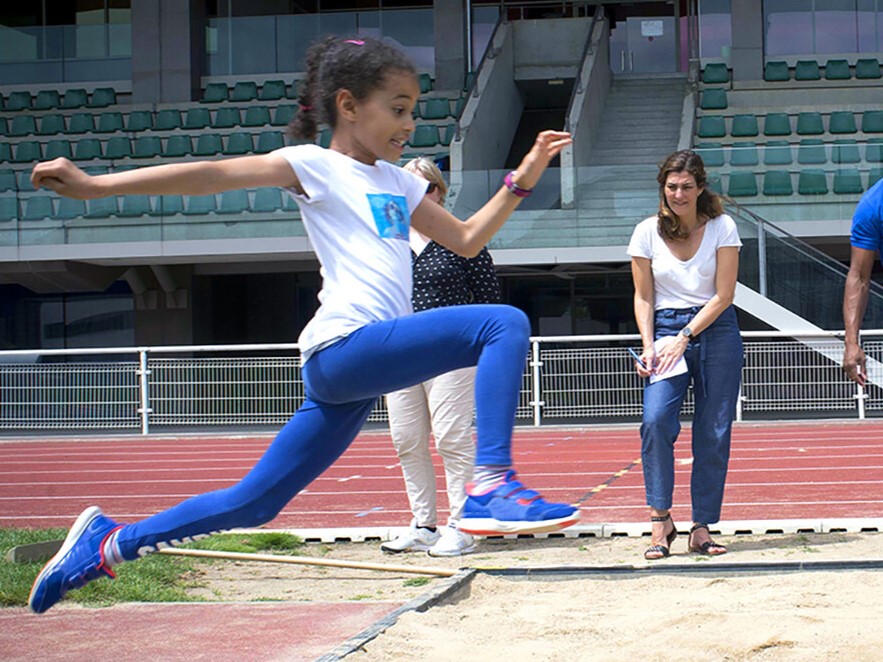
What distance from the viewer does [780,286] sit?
14461mm

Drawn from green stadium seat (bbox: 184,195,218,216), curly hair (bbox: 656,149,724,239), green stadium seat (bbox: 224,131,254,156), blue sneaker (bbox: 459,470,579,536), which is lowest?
blue sneaker (bbox: 459,470,579,536)

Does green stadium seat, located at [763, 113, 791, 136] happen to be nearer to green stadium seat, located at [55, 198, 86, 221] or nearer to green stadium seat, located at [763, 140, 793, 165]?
green stadium seat, located at [763, 140, 793, 165]

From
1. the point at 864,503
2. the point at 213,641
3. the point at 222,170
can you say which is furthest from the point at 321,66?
the point at 864,503

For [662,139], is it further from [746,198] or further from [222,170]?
[222,170]

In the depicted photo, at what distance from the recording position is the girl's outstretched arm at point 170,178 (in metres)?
2.93

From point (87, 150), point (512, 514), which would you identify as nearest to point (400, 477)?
point (512, 514)

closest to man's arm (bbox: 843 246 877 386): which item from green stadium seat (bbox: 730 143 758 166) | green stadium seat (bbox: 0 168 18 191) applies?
green stadium seat (bbox: 730 143 758 166)

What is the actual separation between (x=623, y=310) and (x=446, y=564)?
1753 cm

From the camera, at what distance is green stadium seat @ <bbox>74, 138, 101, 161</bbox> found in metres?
22.9

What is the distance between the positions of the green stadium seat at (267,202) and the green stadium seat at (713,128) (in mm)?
8211

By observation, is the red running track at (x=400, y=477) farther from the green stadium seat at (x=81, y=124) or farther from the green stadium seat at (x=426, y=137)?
the green stadium seat at (x=81, y=124)

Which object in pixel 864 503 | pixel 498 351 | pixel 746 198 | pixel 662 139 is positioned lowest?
pixel 864 503

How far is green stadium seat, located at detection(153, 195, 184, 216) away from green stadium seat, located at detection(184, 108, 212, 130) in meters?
6.57

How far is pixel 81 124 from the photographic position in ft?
80.0
